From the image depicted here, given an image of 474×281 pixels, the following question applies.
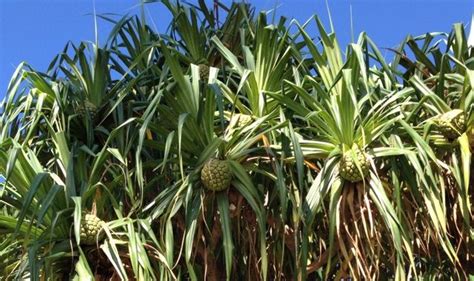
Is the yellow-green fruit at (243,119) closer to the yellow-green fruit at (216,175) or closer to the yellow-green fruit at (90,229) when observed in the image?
the yellow-green fruit at (216,175)

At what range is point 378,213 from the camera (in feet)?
8.89

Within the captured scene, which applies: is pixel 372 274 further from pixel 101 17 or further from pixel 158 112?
pixel 101 17

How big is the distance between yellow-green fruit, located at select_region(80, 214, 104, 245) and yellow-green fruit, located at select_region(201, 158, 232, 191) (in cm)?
39

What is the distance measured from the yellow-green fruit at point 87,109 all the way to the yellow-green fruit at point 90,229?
508 millimetres

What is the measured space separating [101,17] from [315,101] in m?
1.09

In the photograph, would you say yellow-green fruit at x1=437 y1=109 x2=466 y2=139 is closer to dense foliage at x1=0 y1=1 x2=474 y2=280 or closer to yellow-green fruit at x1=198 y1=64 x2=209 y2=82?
dense foliage at x1=0 y1=1 x2=474 y2=280

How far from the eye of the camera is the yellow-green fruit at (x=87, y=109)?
3.07 meters

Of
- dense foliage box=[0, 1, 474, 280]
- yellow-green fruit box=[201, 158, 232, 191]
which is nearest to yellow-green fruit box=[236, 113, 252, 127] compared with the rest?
dense foliage box=[0, 1, 474, 280]

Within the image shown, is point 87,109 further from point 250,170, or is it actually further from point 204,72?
point 250,170

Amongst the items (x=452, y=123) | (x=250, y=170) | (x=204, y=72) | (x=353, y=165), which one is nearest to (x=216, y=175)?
(x=250, y=170)

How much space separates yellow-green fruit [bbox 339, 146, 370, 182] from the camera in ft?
8.75

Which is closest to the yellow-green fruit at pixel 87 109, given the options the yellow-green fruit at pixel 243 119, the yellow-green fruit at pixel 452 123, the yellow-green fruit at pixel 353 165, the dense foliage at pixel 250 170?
the dense foliage at pixel 250 170

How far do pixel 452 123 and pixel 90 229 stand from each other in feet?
4.30

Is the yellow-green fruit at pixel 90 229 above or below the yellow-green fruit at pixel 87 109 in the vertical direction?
below
